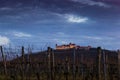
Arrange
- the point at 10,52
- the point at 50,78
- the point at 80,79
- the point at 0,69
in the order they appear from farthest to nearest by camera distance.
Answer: the point at 0,69, the point at 10,52, the point at 80,79, the point at 50,78

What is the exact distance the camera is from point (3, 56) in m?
28.8

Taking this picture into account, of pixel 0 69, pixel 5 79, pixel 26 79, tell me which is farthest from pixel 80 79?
pixel 0 69

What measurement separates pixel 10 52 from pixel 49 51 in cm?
1141

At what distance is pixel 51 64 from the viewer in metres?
21.8

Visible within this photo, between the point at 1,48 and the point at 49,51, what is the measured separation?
9.56 meters

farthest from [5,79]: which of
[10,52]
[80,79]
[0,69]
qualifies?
[0,69]

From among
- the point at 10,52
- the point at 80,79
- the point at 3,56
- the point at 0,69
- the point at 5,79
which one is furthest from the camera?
the point at 0,69

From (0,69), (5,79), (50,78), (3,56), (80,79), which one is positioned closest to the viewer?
(50,78)

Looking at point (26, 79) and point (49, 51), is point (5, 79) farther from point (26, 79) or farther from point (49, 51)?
point (49, 51)

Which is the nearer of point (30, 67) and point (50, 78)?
point (50, 78)

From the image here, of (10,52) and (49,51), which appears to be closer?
(49,51)

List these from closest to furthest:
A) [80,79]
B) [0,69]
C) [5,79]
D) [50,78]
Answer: [50,78]
[5,79]
[80,79]
[0,69]

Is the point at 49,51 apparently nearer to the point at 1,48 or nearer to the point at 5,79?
the point at 5,79

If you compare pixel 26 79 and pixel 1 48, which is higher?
pixel 1 48
